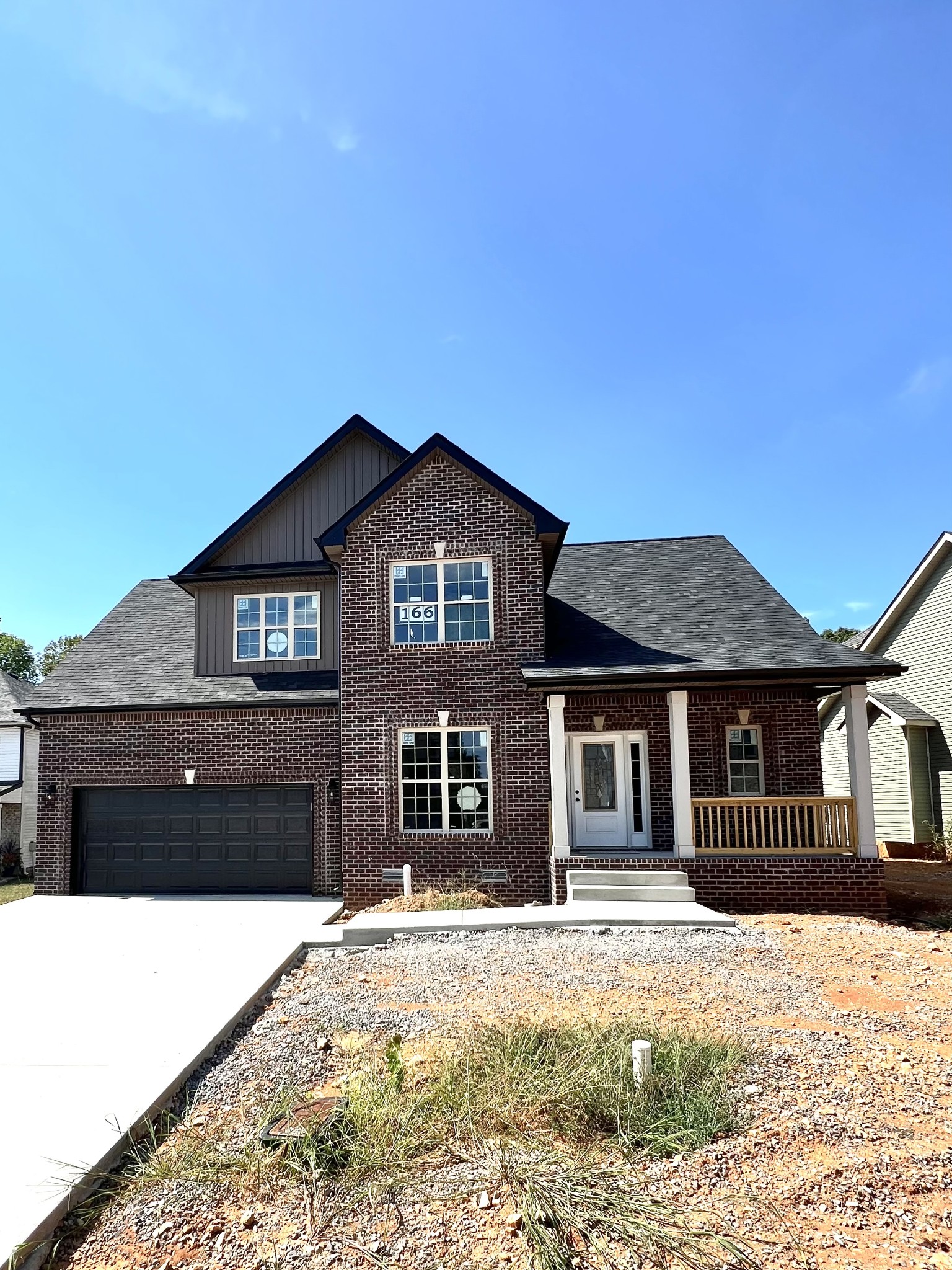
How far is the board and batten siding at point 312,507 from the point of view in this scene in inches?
604

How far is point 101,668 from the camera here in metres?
15.6

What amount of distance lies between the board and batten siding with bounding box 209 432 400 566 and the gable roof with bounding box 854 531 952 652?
557 inches

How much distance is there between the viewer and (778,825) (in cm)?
1162

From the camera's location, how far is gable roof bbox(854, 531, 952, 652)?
1905 centimetres

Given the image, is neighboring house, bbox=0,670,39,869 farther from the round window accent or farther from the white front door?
the white front door

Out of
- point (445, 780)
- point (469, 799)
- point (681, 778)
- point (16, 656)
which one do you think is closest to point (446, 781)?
point (445, 780)

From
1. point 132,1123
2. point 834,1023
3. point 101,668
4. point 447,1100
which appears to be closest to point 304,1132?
point 447,1100

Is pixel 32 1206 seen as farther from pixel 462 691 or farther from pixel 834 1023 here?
pixel 462 691

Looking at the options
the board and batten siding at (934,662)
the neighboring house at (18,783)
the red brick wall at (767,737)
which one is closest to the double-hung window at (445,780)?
the red brick wall at (767,737)

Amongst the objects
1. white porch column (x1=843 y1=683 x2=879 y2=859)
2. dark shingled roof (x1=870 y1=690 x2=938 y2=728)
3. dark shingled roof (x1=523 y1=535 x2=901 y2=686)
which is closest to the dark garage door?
dark shingled roof (x1=523 y1=535 x2=901 y2=686)

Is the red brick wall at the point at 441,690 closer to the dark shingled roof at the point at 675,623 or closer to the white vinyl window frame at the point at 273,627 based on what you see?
the dark shingled roof at the point at 675,623

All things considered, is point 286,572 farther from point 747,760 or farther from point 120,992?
point 747,760

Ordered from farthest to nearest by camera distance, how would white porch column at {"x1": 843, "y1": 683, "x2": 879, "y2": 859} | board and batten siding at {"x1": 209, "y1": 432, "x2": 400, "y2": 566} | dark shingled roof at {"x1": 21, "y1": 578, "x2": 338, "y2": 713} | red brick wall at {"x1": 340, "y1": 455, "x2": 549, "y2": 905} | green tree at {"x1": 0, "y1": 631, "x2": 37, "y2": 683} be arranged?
green tree at {"x1": 0, "y1": 631, "x2": 37, "y2": 683} < board and batten siding at {"x1": 209, "y1": 432, "x2": 400, "y2": 566} < dark shingled roof at {"x1": 21, "y1": 578, "x2": 338, "y2": 713} < red brick wall at {"x1": 340, "y1": 455, "x2": 549, "y2": 905} < white porch column at {"x1": 843, "y1": 683, "x2": 879, "y2": 859}

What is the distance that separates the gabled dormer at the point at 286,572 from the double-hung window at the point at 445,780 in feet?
10.0
